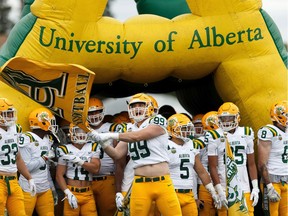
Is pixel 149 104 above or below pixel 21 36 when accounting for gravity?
below

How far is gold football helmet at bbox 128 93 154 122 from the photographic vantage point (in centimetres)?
823

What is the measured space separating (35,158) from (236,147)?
7.21ft

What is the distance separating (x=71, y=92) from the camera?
7582 mm

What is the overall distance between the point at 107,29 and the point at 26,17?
91 centimetres

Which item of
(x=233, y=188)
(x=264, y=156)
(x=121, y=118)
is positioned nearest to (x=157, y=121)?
(x=233, y=188)

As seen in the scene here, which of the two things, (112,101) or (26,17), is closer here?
(26,17)

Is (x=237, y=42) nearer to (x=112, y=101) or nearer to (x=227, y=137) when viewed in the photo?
(x=227, y=137)

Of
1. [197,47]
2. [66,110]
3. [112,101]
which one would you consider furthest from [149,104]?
[112,101]

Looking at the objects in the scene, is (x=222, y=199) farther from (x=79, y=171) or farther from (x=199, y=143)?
(x=79, y=171)

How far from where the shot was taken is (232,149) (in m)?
9.27

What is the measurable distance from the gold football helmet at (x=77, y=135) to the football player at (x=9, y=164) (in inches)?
31.5

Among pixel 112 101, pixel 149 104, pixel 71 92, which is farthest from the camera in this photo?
pixel 112 101

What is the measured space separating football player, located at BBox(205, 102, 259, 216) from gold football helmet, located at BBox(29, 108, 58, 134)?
5.67 ft

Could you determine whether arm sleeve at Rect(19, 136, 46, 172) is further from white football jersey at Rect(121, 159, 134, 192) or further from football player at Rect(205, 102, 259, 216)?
football player at Rect(205, 102, 259, 216)
